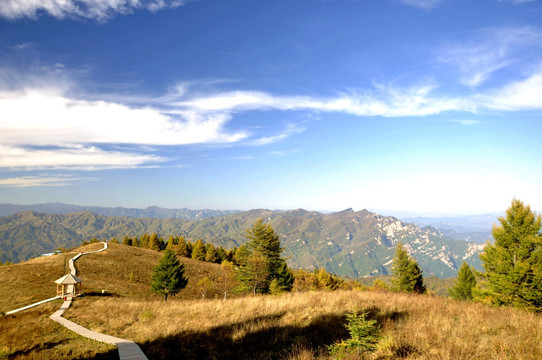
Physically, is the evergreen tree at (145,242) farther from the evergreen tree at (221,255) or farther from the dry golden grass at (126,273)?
the evergreen tree at (221,255)

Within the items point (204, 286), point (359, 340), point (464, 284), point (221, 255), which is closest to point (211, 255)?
point (221, 255)

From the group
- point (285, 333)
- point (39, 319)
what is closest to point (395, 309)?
point (285, 333)

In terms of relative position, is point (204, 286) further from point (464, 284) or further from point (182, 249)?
point (464, 284)

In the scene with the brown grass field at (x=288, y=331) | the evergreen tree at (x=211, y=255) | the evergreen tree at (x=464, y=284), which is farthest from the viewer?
the evergreen tree at (x=211, y=255)

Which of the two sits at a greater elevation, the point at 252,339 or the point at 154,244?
the point at 252,339

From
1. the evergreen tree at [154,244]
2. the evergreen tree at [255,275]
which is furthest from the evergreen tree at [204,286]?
the evergreen tree at [154,244]

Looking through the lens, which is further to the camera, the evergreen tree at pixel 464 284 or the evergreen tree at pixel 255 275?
the evergreen tree at pixel 464 284

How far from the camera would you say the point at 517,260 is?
2217 centimetres

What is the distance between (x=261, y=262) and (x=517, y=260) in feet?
93.9

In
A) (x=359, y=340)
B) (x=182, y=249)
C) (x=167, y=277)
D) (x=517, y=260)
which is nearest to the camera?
(x=359, y=340)

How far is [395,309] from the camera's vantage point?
37.7 feet

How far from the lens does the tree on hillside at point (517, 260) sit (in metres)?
20.8

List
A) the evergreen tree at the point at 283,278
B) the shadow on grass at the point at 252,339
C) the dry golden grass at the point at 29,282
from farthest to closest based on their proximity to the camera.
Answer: the evergreen tree at the point at 283,278 < the dry golden grass at the point at 29,282 < the shadow on grass at the point at 252,339

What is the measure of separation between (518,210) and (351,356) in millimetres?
25944
